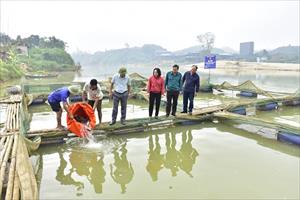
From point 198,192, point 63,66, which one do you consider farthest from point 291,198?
point 63,66

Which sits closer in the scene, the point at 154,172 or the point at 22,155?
the point at 22,155

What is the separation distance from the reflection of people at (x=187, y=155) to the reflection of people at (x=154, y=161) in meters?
0.38

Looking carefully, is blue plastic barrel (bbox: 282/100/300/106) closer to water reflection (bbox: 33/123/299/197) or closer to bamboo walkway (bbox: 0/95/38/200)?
water reflection (bbox: 33/123/299/197)

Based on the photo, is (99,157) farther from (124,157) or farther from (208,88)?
(208,88)

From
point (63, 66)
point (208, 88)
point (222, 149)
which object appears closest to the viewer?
point (222, 149)

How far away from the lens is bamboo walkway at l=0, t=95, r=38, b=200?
303 cm

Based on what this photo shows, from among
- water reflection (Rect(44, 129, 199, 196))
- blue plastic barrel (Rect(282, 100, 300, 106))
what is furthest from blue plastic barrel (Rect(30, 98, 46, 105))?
blue plastic barrel (Rect(282, 100, 300, 106))

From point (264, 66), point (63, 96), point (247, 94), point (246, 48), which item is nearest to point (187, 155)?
point (63, 96)

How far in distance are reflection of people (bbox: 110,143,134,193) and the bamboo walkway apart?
123 centimetres

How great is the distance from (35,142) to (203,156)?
3.24 m

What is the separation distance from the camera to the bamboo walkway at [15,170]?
303cm

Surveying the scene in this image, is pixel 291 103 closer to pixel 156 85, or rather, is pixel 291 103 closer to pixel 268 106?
pixel 268 106

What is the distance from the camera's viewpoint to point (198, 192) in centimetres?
Answer: 392

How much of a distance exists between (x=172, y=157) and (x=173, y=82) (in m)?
2.25
